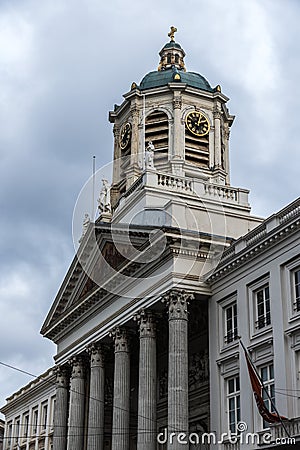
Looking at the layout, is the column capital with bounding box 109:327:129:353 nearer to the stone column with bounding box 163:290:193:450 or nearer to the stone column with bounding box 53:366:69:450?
the stone column with bounding box 163:290:193:450

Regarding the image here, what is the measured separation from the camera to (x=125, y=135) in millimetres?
53906

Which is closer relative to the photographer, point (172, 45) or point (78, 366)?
point (78, 366)

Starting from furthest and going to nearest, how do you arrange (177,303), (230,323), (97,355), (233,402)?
(97,355) → (177,303) → (230,323) → (233,402)

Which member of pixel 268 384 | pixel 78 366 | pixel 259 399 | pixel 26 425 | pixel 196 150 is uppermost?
pixel 196 150

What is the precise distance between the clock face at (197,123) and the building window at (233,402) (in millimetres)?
22045

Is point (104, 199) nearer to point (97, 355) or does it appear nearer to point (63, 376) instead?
point (97, 355)

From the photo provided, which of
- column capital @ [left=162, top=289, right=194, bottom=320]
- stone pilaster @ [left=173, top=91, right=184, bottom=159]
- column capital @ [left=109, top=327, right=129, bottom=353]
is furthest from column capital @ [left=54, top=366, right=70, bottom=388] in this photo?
column capital @ [left=162, top=289, right=194, bottom=320]

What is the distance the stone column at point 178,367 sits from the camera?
3325 cm

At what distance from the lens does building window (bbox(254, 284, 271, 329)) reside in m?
32.3

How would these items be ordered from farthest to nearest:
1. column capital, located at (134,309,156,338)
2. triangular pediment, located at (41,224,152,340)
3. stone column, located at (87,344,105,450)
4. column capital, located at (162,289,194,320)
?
stone column, located at (87,344,105,450) < triangular pediment, located at (41,224,152,340) < column capital, located at (134,309,156,338) < column capital, located at (162,289,194,320)

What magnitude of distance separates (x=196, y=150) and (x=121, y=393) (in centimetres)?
1882

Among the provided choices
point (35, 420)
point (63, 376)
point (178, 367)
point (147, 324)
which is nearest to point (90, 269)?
point (147, 324)

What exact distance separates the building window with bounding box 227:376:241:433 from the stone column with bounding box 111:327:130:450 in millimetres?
6265

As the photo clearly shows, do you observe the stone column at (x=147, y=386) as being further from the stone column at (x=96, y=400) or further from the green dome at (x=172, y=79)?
the green dome at (x=172, y=79)
